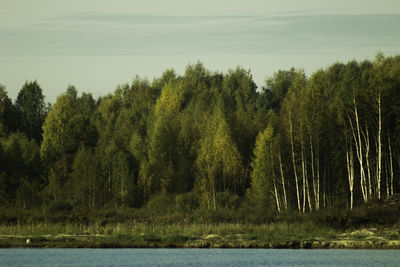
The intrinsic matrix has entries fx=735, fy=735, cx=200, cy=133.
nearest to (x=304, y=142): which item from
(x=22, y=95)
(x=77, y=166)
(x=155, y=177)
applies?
(x=155, y=177)

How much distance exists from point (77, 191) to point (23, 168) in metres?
9.35

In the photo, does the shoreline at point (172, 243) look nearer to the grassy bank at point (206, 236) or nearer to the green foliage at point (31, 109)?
the grassy bank at point (206, 236)

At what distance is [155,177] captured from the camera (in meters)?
85.4

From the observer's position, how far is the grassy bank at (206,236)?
5003 cm

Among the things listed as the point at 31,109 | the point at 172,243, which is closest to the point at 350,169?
the point at 172,243

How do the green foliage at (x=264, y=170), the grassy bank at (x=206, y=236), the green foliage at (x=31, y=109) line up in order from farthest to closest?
the green foliage at (x=31, y=109) < the green foliage at (x=264, y=170) < the grassy bank at (x=206, y=236)

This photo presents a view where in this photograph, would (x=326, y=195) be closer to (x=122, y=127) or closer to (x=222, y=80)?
(x=122, y=127)

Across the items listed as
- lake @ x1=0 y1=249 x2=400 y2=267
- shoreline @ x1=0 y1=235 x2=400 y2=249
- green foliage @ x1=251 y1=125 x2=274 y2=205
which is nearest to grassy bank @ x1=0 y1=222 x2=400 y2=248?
shoreline @ x1=0 y1=235 x2=400 y2=249

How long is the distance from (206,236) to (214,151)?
27.4 meters

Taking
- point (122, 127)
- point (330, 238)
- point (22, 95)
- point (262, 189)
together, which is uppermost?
point (22, 95)

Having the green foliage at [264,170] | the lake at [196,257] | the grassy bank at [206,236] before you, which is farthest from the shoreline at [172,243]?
the green foliage at [264,170]

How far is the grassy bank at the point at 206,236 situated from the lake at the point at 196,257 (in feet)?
5.34

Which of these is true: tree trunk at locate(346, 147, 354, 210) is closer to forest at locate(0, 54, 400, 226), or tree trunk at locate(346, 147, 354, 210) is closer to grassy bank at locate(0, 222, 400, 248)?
forest at locate(0, 54, 400, 226)

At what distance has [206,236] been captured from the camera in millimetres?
53594
